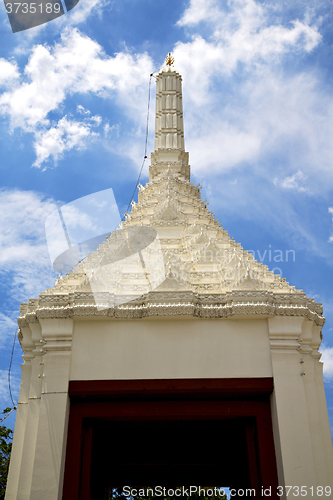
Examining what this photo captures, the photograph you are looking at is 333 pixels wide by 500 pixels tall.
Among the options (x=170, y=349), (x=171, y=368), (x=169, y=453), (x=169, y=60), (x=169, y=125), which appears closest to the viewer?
(x=171, y=368)

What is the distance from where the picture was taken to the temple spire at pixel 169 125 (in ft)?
81.6

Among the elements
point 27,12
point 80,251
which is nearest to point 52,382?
point 80,251

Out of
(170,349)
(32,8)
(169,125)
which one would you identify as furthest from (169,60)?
(170,349)

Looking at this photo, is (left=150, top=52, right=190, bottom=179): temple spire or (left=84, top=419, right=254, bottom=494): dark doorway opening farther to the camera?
(left=150, top=52, right=190, bottom=179): temple spire

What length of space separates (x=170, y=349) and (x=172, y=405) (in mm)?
1596

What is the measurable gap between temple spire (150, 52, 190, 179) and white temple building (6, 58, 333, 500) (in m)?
8.60

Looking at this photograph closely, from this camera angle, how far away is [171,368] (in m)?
14.6

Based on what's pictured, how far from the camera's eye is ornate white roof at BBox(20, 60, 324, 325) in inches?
596

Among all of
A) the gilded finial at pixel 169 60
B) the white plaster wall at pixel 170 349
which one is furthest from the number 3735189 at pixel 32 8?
the gilded finial at pixel 169 60

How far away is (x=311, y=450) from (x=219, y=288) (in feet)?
17.2

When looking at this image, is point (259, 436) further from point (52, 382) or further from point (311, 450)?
point (52, 382)

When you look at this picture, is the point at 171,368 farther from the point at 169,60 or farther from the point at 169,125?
the point at 169,60

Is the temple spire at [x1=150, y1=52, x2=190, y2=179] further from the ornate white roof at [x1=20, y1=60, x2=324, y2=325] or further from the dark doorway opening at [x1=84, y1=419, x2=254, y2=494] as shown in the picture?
the dark doorway opening at [x1=84, y1=419, x2=254, y2=494]

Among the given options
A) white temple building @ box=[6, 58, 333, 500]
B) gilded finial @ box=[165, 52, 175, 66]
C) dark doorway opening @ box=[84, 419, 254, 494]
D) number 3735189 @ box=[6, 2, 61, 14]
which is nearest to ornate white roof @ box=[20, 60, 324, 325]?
white temple building @ box=[6, 58, 333, 500]
